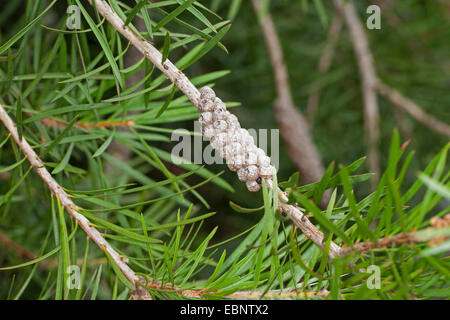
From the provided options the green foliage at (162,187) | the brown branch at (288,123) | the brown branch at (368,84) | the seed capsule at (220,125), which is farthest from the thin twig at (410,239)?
the brown branch at (368,84)

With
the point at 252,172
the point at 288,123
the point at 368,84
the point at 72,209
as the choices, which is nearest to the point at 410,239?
the point at 252,172

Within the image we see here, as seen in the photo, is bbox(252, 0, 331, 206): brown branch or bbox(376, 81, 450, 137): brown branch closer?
bbox(252, 0, 331, 206): brown branch

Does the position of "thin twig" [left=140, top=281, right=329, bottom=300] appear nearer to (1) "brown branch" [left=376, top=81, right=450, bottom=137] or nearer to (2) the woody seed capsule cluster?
(2) the woody seed capsule cluster

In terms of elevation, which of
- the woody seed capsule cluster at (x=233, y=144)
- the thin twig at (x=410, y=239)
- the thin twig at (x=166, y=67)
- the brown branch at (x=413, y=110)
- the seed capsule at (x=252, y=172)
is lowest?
the thin twig at (x=410, y=239)

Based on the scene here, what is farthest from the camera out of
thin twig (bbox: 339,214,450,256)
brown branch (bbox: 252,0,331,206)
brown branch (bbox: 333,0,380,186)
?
brown branch (bbox: 333,0,380,186)

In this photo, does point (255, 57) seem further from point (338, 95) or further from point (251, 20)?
point (338, 95)

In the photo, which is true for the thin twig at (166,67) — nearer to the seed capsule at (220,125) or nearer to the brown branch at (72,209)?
the seed capsule at (220,125)

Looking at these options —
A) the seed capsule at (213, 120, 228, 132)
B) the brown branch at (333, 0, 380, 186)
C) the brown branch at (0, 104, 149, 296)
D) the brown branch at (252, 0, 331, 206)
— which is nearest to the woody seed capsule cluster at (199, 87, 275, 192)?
the seed capsule at (213, 120, 228, 132)
